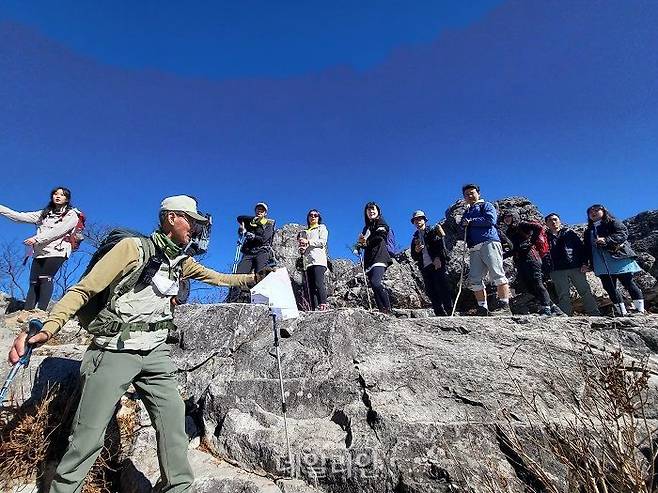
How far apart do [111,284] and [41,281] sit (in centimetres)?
462

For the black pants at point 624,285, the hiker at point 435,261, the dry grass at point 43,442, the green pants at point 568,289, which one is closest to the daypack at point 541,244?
the green pants at point 568,289

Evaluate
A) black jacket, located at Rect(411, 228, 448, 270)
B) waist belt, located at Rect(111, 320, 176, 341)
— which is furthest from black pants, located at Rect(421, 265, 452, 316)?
waist belt, located at Rect(111, 320, 176, 341)

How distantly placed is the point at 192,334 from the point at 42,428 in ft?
6.89

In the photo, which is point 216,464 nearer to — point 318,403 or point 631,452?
point 318,403

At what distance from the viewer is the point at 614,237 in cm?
721

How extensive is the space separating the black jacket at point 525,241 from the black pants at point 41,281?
936cm

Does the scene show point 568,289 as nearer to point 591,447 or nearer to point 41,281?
point 591,447

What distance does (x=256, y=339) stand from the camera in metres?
5.73

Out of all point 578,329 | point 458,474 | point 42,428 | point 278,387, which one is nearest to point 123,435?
point 42,428

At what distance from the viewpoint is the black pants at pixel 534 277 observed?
7.28m

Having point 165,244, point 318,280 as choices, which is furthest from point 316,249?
point 165,244

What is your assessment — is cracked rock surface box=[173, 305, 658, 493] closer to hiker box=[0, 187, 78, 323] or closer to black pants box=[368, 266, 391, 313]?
black pants box=[368, 266, 391, 313]

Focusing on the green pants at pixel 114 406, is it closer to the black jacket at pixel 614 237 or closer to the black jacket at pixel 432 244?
the black jacket at pixel 432 244

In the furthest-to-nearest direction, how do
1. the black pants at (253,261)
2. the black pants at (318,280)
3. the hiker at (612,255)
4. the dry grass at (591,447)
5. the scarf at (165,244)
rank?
the black pants at (253,261)
the black pants at (318,280)
the hiker at (612,255)
the scarf at (165,244)
the dry grass at (591,447)
